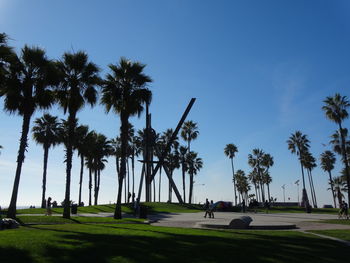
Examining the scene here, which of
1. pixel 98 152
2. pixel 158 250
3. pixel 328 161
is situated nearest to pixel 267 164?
pixel 328 161

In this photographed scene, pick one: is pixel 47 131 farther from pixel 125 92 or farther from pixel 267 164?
pixel 267 164

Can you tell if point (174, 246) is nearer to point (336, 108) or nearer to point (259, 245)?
point (259, 245)

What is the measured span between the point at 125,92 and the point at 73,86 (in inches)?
165

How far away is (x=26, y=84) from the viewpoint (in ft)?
76.2

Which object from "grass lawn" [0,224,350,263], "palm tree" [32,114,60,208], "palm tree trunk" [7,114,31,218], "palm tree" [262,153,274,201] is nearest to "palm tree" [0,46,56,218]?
"palm tree trunk" [7,114,31,218]

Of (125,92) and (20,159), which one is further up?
(125,92)

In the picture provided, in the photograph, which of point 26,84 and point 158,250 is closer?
point 158,250

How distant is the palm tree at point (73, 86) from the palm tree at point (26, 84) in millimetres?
1589

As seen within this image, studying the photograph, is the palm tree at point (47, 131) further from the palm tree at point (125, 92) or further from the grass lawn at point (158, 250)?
the grass lawn at point (158, 250)

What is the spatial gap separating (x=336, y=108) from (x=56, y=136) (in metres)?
43.5

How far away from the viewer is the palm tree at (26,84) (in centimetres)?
2280

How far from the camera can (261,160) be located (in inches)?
3600

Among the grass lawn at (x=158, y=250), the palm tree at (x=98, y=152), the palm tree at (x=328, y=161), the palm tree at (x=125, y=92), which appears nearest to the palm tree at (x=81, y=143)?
the palm tree at (x=98, y=152)

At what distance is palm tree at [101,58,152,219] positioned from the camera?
2627 cm
